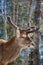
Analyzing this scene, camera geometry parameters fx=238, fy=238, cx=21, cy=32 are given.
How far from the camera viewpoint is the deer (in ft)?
5.36

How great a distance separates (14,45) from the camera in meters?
1.71

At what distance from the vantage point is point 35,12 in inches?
91.8

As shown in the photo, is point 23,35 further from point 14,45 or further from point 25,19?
point 25,19

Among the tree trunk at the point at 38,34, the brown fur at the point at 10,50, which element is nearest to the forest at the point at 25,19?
the tree trunk at the point at 38,34

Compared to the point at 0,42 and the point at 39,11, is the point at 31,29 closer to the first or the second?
the point at 0,42

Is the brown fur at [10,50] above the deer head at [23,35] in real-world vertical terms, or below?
below

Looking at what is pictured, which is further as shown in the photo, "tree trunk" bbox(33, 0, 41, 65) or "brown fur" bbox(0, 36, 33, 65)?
"tree trunk" bbox(33, 0, 41, 65)

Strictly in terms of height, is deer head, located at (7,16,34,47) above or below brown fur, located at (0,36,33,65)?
above

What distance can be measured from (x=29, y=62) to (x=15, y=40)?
0.73m

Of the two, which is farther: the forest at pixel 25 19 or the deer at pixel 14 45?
the forest at pixel 25 19

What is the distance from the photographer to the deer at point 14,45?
1.63 meters

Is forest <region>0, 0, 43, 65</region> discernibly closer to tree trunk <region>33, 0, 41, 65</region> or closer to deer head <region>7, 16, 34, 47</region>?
tree trunk <region>33, 0, 41, 65</region>

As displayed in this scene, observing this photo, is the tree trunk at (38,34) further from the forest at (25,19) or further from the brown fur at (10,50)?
the brown fur at (10,50)

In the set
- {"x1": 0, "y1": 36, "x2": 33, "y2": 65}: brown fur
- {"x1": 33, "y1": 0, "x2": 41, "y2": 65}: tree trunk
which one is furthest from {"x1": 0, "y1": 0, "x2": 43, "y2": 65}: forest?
{"x1": 0, "y1": 36, "x2": 33, "y2": 65}: brown fur
